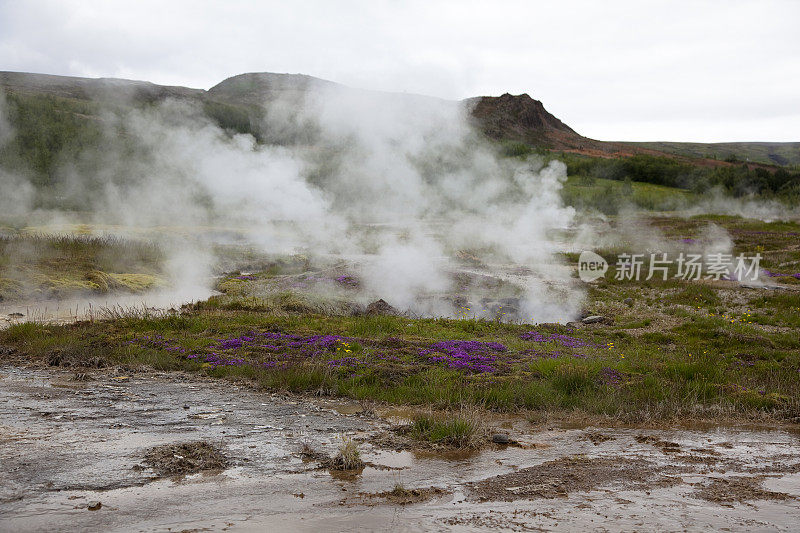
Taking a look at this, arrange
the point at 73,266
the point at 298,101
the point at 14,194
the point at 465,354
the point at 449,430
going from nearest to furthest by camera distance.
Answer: the point at 449,430
the point at 465,354
the point at 73,266
the point at 14,194
the point at 298,101

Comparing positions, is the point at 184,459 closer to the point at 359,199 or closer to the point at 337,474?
the point at 337,474

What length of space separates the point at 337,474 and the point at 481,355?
19.5 ft

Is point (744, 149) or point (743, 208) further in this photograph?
point (744, 149)

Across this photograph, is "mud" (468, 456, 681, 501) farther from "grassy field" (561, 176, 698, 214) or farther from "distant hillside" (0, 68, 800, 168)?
"distant hillside" (0, 68, 800, 168)

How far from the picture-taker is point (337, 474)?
6.15 metres

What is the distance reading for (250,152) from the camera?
29922 millimetres

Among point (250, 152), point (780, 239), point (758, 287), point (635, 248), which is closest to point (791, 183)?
point (780, 239)

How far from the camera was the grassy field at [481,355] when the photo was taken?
934 centimetres

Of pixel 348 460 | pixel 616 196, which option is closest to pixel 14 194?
pixel 348 460

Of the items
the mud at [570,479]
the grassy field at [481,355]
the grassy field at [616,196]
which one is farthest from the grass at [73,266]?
the grassy field at [616,196]

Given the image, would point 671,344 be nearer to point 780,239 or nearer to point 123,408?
point 123,408

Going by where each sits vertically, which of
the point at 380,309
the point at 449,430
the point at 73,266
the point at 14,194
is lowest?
the point at 73,266

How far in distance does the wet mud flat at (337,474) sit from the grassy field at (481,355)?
85cm

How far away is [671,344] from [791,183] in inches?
2169
